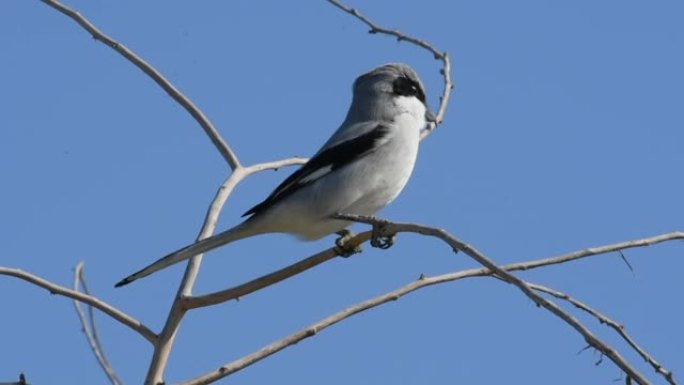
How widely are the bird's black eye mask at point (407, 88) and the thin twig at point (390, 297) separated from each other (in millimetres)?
2294

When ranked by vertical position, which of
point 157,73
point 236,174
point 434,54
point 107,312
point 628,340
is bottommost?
point 628,340

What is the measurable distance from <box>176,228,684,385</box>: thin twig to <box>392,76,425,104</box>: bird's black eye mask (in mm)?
2294

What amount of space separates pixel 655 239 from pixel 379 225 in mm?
1196

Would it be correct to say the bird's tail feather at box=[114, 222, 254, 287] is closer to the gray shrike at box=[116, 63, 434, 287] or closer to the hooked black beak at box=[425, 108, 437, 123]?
the gray shrike at box=[116, 63, 434, 287]

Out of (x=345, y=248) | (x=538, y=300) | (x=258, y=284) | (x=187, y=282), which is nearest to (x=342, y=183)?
(x=345, y=248)

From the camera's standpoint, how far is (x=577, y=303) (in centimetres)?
426

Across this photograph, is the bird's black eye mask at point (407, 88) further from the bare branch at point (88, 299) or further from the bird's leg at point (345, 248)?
the bare branch at point (88, 299)

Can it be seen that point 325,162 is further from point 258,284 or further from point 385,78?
point 258,284

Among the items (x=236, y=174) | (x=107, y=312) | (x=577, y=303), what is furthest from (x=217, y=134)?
(x=577, y=303)

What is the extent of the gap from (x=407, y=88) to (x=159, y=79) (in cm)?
171

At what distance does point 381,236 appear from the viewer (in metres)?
5.02

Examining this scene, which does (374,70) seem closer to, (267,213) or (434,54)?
(434,54)

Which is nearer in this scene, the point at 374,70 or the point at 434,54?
the point at 434,54

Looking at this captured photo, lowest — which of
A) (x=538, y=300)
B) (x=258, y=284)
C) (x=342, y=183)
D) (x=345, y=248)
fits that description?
(x=538, y=300)
